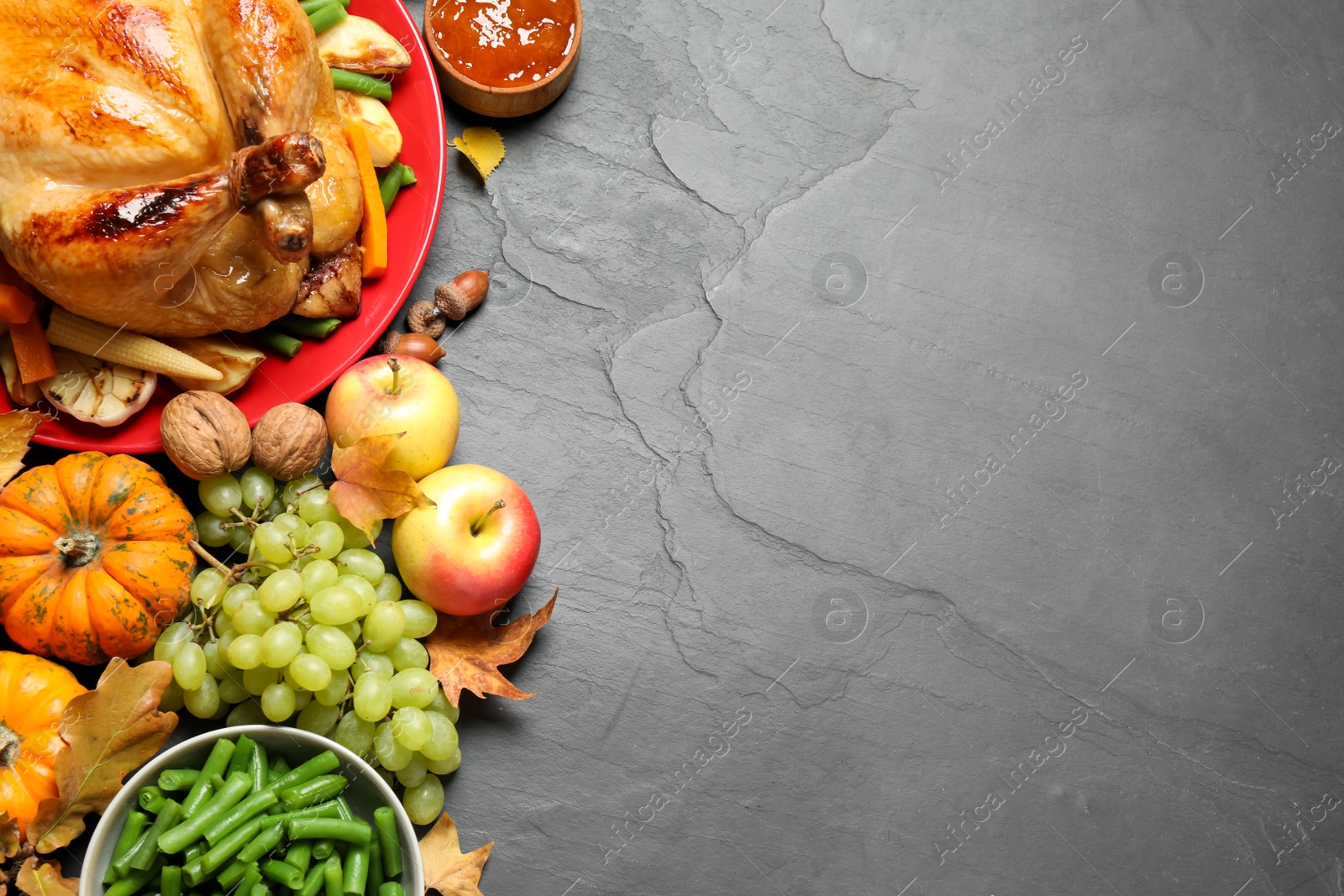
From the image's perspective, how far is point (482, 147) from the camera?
7.11ft

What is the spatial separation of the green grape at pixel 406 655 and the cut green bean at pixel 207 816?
317 millimetres

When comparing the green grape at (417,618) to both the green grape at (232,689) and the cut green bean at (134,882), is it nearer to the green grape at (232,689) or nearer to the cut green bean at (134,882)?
the green grape at (232,689)

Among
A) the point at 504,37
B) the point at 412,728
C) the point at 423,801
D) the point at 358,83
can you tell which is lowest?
the point at 423,801

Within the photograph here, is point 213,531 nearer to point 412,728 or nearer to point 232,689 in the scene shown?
point 232,689

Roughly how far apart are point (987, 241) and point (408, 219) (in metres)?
1.33

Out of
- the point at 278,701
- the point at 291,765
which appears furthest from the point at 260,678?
the point at 291,765

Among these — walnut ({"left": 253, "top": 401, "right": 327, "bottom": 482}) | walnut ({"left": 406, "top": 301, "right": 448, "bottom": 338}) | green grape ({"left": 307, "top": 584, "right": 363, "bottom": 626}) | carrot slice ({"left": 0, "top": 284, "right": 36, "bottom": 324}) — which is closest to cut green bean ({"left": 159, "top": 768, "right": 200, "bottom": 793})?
green grape ({"left": 307, "top": 584, "right": 363, "bottom": 626})

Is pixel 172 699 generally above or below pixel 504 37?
below

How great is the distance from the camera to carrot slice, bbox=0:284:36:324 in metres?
1.71

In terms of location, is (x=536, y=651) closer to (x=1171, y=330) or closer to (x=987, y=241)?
(x=987, y=241)

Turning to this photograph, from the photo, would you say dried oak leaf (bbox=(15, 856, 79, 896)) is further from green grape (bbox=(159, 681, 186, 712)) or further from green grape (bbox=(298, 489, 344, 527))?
green grape (bbox=(298, 489, 344, 527))

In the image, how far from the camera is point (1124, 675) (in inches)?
86.4

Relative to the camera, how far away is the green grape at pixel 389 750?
5.88 ft

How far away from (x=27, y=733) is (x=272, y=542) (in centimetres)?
52
